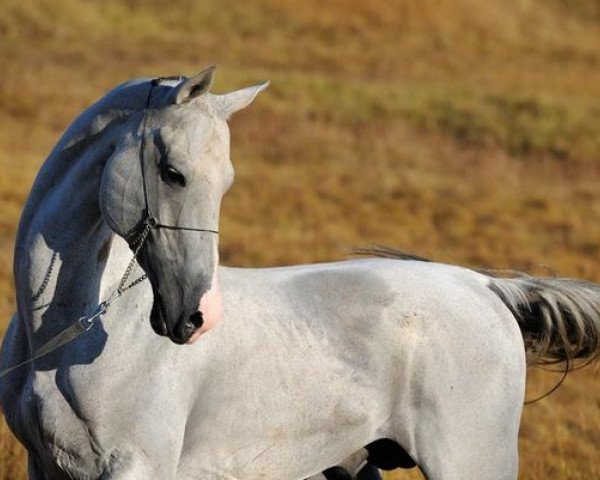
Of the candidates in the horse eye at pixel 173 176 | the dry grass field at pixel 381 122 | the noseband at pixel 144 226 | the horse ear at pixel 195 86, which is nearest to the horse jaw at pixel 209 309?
the noseband at pixel 144 226

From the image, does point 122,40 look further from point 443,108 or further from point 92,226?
point 92,226

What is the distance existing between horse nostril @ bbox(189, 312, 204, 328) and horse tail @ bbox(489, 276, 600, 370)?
2.02 m

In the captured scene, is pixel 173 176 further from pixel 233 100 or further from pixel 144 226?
pixel 233 100

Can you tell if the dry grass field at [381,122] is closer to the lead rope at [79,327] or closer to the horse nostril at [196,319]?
the lead rope at [79,327]

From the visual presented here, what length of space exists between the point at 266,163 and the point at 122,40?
12.3 m

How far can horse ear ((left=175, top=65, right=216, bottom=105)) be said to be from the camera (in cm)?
467

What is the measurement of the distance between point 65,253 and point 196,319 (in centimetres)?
77

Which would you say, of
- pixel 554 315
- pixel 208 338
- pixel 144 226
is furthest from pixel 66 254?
pixel 554 315

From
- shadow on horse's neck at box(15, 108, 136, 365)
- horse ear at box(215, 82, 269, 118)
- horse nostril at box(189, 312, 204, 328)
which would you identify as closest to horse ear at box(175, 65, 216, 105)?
horse ear at box(215, 82, 269, 118)

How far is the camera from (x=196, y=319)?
465 centimetres

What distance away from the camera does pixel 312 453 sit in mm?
5664

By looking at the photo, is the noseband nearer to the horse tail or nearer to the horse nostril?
the horse nostril

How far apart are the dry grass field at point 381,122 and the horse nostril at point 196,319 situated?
323 centimetres

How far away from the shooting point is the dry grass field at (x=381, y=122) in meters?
18.2
